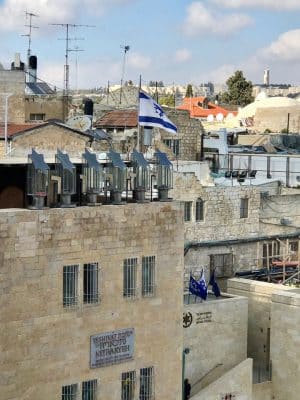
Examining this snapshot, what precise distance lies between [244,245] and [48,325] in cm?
1596

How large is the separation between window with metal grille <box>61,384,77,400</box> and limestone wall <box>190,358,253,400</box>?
17.7 ft

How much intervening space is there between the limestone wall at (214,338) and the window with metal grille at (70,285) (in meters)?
6.40

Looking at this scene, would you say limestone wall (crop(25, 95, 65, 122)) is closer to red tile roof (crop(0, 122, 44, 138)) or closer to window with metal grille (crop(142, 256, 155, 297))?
red tile roof (crop(0, 122, 44, 138))

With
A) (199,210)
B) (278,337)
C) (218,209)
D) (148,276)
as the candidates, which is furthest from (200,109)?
(148,276)

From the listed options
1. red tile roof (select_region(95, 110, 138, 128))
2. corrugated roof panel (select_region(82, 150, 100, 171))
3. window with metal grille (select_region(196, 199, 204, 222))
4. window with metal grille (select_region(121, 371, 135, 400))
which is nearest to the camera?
corrugated roof panel (select_region(82, 150, 100, 171))

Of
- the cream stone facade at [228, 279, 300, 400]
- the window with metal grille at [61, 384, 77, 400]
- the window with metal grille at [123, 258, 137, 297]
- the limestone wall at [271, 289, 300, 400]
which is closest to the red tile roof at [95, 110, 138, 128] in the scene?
the cream stone facade at [228, 279, 300, 400]

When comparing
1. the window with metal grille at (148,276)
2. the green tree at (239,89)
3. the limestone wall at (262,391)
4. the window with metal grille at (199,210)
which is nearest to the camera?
the window with metal grille at (148,276)

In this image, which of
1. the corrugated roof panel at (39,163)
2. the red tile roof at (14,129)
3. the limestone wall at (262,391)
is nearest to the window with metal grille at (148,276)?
the corrugated roof panel at (39,163)

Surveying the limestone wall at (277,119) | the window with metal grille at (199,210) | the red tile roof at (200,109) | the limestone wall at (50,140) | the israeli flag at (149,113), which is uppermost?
the red tile roof at (200,109)

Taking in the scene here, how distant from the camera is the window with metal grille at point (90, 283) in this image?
2080 centimetres

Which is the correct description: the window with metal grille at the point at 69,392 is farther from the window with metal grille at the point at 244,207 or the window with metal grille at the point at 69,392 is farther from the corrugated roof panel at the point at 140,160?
the window with metal grille at the point at 244,207

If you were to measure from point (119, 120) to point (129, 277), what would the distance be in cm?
2007

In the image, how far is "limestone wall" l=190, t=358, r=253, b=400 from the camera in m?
25.7

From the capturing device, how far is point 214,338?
27.4m
